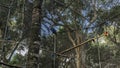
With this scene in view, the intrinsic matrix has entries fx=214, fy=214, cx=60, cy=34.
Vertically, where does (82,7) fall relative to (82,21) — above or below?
above

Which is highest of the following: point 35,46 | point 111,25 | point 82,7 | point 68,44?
point 82,7

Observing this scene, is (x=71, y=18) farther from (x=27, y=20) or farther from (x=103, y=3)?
(x=27, y=20)

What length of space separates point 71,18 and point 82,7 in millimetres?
555

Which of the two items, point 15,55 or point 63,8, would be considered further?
point 15,55

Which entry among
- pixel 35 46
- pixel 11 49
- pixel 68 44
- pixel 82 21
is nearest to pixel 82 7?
pixel 82 21

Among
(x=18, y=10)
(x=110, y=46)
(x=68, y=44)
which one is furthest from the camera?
(x=110, y=46)

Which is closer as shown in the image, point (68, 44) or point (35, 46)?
point (35, 46)

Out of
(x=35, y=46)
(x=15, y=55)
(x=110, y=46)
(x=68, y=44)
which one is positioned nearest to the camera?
(x=35, y=46)

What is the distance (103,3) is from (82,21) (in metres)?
1.00

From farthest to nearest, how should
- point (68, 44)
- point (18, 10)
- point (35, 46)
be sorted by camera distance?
point (68, 44) < point (18, 10) < point (35, 46)

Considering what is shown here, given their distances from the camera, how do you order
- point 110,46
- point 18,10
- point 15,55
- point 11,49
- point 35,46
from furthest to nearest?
point 110,46
point 15,55
point 11,49
point 18,10
point 35,46

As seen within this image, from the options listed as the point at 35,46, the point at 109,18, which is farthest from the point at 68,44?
the point at 35,46

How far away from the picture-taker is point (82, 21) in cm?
737

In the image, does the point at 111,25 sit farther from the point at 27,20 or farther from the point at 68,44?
the point at 27,20
